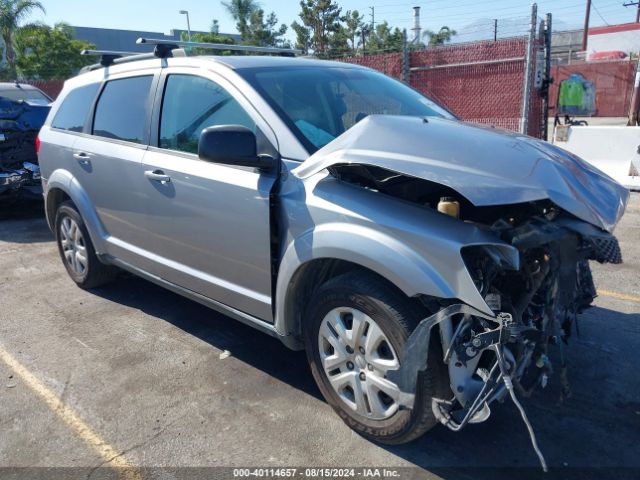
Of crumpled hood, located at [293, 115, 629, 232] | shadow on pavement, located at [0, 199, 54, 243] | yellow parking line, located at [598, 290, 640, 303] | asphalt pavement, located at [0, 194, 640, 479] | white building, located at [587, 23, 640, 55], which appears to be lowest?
shadow on pavement, located at [0, 199, 54, 243]

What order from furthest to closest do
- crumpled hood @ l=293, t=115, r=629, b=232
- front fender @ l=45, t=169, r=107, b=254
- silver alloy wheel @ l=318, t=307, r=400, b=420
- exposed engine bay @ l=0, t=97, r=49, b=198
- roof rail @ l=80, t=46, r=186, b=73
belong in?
exposed engine bay @ l=0, t=97, r=49, b=198, front fender @ l=45, t=169, r=107, b=254, roof rail @ l=80, t=46, r=186, b=73, silver alloy wheel @ l=318, t=307, r=400, b=420, crumpled hood @ l=293, t=115, r=629, b=232

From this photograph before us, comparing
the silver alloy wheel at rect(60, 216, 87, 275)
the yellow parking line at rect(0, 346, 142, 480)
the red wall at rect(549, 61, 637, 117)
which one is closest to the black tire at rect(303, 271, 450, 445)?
the yellow parking line at rect(0, 346, 142, 480)

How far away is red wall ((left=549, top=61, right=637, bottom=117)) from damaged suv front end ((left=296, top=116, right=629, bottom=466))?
980 inches

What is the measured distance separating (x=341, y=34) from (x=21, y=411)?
3692cm

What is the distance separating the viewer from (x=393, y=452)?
2814 mm

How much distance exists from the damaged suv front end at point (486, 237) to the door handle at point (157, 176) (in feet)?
3.92

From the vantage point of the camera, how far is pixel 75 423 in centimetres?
314

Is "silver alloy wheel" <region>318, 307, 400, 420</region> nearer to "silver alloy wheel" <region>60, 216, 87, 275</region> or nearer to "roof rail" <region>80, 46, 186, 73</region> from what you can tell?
"roof rail" <region>80, 46, 186, 73</region>

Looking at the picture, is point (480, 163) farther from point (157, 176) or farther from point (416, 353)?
point (157, 176)

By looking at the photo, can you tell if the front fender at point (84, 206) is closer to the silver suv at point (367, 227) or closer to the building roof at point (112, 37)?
the silver suv at point (367, 227)

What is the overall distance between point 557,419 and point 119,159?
10.8 ft

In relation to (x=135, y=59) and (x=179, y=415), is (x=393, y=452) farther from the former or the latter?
(x=135, y=59)

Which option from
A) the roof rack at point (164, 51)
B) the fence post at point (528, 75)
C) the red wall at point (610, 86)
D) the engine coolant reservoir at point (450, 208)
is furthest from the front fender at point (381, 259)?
the red wall at point (610, 86)

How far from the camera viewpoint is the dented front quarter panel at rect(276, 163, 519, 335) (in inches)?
92.4
